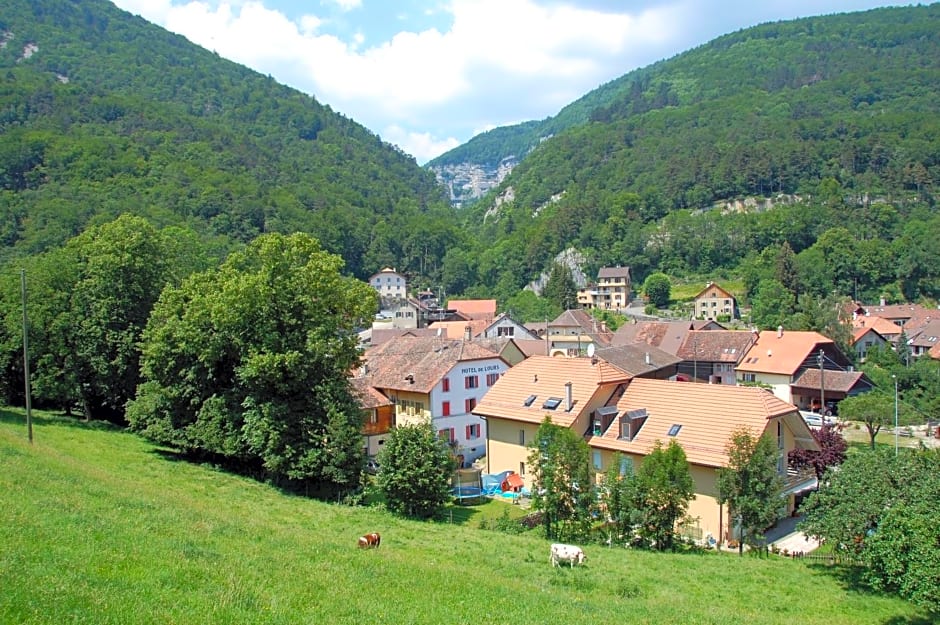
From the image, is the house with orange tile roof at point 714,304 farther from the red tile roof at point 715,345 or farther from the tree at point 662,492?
the tree at point 662,492

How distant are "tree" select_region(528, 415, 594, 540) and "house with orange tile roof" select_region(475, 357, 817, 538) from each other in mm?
1377

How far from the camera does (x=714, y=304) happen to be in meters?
105

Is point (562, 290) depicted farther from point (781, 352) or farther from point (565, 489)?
point (565, 489)

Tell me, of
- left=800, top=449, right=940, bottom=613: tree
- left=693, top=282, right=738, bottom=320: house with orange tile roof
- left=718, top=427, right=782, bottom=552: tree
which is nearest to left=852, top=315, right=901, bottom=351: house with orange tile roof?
left=693, top=282, right=738, bottom=320: house with orange tile roof

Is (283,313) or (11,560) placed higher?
(283,313)

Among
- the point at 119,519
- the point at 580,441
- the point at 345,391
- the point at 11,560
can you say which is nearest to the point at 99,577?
the point at 11,560

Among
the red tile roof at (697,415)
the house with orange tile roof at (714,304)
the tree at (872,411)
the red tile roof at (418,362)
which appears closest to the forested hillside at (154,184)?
the red tile roof at (418,362)

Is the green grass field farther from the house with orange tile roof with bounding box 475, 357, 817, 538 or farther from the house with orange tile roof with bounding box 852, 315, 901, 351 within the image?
the house with orange tile roof with bounding box 852, 315, 901, 351

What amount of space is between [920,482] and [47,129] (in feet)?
563

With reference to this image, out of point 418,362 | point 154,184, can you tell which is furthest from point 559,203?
point 418,362

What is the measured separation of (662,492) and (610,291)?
10892cm

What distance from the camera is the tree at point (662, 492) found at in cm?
2172

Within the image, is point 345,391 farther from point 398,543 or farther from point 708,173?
point 708,173

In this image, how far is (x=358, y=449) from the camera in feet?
91.6
